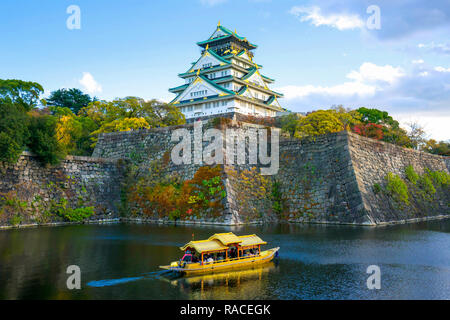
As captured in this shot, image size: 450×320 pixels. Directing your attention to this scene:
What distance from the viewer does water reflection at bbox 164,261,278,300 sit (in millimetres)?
11586

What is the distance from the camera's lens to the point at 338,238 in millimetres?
20656

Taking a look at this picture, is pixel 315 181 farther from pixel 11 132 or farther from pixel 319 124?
pixel 11 132

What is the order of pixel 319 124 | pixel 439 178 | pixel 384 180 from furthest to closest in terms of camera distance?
pixel 319 124
pixel 439 178
pixel 384 180

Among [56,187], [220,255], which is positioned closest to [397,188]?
[220,255]

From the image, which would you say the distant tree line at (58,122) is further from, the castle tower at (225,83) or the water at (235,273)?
the castle tower at (225,83)

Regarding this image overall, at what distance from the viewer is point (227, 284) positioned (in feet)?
41.9

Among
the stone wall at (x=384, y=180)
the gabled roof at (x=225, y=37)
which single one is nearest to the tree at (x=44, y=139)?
the stone wall at (x=384, y=180)

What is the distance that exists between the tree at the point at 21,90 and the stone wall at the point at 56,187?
Result: 357 inches

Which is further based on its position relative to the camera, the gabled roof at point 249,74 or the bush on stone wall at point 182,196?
the gabled roof at point 249,74

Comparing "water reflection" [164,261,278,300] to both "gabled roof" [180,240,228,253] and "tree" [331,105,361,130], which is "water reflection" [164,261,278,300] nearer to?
"gabled roof" [180,240,228,253]

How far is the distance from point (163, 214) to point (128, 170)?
6.38 metres

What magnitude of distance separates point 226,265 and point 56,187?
18.7 metres

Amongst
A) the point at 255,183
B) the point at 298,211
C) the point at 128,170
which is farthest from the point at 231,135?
the point at 128,170

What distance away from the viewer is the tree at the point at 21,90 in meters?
35.2
